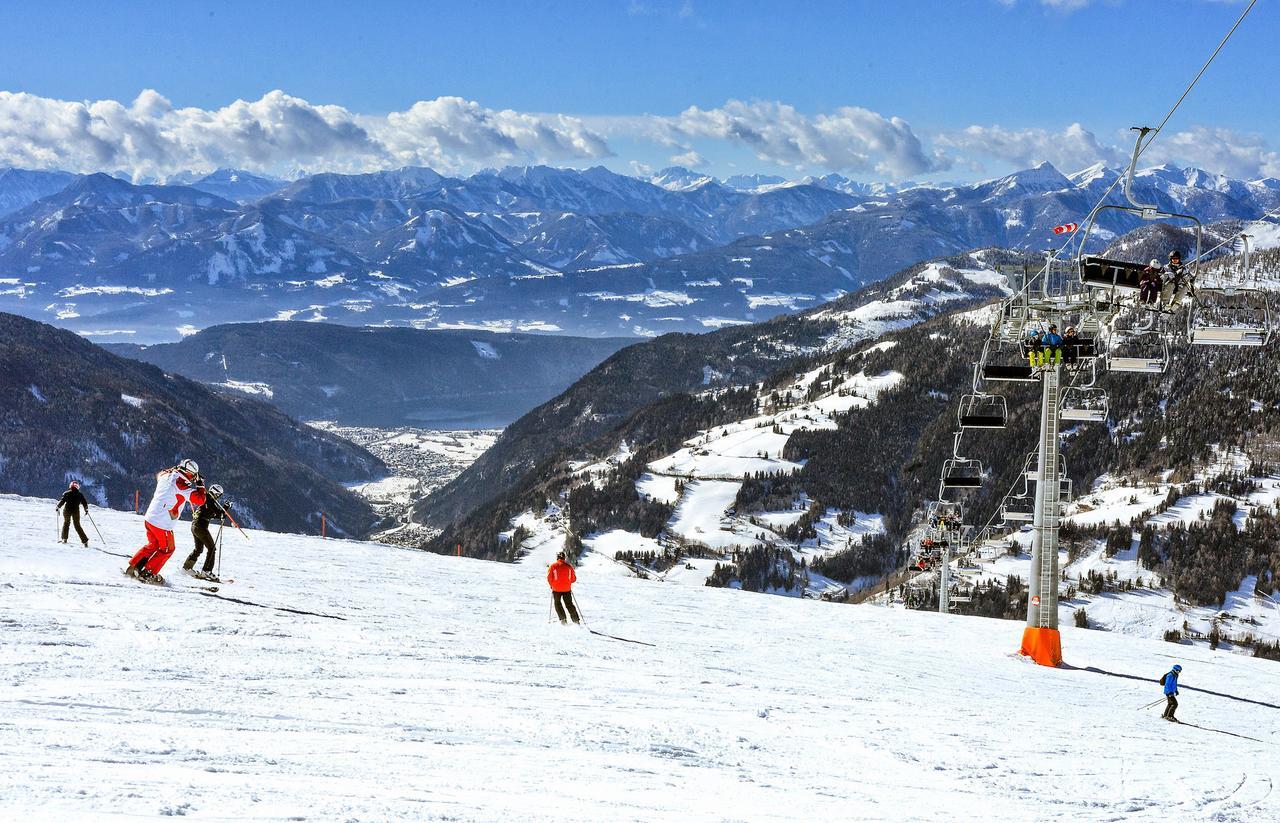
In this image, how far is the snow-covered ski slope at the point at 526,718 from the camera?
36.6ft

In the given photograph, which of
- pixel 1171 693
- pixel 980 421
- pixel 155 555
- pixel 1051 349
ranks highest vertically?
pixel 1051 349

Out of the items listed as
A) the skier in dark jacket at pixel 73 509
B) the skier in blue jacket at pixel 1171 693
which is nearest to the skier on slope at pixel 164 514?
the skier in dark jacket at pixel 73 509

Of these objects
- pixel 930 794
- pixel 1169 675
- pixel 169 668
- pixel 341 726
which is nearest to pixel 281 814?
pixel 341 726

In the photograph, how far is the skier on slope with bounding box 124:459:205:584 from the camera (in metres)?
21.7

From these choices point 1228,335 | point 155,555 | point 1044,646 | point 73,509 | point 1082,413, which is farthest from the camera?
point 1082,413

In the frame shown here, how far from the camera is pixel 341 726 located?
13352mm

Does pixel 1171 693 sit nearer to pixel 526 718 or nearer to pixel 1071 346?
pixel 1071 346

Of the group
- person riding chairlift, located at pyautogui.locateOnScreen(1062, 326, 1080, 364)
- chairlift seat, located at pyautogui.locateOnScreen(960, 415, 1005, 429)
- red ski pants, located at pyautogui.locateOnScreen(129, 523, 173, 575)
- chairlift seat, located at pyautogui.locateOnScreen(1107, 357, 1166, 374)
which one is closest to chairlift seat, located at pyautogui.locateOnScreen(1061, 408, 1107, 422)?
person riding chairlift, located at pyautogui.locateOnScreen(1062, 326, 1080, 364)

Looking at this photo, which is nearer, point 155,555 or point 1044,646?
point 155,555

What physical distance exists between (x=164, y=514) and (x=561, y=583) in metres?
9.54

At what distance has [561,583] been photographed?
973 inches

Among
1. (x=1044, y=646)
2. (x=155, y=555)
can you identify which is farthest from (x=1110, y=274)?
(x=155, y=555)

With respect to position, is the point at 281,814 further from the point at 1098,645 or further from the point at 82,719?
the point at 1098,645

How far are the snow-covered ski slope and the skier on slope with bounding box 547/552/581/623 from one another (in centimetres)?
78
